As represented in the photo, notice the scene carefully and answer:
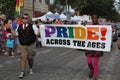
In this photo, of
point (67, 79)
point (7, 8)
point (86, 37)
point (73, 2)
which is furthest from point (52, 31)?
point (73, 2)

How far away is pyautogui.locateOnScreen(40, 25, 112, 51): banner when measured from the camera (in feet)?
35.5

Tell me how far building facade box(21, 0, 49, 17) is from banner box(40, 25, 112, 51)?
97.3 feet

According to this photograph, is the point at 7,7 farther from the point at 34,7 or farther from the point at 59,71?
the point at 59,71

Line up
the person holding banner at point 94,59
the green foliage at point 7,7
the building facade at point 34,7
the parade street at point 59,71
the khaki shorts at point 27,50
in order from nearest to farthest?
the person holding banner at point 94,59 < the parade street at point 59,71 < the khaki shorts at point 27,50 < the green foliage at point 7,7 < the building facade at point 34,7

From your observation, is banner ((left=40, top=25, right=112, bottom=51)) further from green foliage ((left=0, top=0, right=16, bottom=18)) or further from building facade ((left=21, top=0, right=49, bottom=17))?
building facade ((left=21, top=0, right=49, bottom=17))

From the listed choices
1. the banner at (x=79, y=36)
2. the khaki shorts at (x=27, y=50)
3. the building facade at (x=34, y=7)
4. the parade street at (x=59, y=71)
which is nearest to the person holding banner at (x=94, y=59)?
the banner at (x=79, y=36)

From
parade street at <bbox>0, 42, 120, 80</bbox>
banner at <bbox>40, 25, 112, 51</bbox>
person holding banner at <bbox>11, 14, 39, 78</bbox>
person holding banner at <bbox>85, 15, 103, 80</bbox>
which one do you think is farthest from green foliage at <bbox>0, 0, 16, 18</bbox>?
person holding banner at <bbox>85, 15, 103, 80</bbox>

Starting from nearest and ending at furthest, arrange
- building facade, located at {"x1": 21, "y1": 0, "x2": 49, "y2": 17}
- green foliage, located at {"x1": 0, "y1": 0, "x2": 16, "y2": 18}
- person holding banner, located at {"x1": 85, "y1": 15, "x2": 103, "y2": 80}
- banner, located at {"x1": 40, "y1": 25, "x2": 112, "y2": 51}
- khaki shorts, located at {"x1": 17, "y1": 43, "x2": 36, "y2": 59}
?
person holding banner, located at {"x1": 85, "y1": 15, "x2": 103, "y2": 80}
khaki shorts, located at {"x1": 17, "y1": 43, "x2": 36, "y2": 59}
banner, located at {"x1": 40, "y1": 25, "x2": 112, "y2": 51}
green foliage, located at {"x1": 0, "y1": 0, "x2": 16, "y2": 18}
building facade, located at {"x1": 21, "y1": 0, "x2": 49, "y2": 17}

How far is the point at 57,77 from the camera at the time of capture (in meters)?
10.4

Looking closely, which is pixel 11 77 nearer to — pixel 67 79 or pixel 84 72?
pixel 67 79

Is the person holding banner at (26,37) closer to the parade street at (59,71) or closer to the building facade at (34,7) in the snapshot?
the parade street at (59,71)

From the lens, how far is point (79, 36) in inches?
444

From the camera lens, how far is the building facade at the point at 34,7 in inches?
1698

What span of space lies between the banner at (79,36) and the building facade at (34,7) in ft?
97.3
